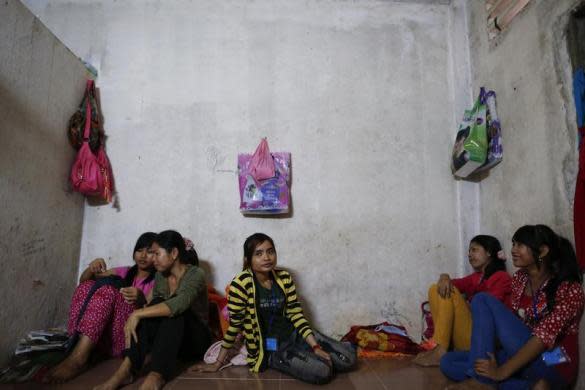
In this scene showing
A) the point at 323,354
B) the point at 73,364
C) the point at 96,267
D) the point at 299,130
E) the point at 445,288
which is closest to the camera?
the point at 73,364

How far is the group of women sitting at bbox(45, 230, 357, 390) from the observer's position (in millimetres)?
2184

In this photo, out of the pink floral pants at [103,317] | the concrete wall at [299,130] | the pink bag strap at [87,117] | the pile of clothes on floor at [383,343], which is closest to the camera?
the pink floral pants at [103,317]

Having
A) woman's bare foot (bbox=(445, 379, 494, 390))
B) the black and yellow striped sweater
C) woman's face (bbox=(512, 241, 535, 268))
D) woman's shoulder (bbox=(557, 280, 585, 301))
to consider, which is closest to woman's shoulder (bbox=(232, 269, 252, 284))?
the black and yellow striped sweater

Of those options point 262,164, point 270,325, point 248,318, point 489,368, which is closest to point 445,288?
point 489,368

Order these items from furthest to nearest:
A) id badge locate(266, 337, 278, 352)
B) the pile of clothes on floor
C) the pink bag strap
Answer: the pink bag strap < the pile of clothes on floor < id badge locate(266, 337, 278, 352)

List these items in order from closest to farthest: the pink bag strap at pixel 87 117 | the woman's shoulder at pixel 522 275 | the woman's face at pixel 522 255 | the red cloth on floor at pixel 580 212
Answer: the red cloth on floor at pixel 580 212 → the woman's face at pixel 522 255 → the woman's shoulder at pixel 522 275 → the pink bag strap at pixel 87 117

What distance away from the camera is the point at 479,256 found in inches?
→ 111

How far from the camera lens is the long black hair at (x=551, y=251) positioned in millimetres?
1986

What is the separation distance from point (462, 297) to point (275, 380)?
149 cm

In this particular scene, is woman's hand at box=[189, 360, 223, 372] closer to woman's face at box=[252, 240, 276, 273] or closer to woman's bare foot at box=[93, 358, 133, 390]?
woman's bare foot at box=[93, 358, 133, 390]

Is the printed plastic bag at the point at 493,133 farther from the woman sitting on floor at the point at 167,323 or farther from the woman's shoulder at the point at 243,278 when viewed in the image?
the woman sitting on floor at the point at 167,323

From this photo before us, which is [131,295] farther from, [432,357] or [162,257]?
[432,357]

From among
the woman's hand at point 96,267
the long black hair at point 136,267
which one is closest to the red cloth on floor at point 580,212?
the long black hair at point 136,267

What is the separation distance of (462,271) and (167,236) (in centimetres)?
259
